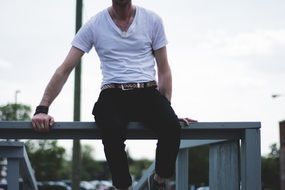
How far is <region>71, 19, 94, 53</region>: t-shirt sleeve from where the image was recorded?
380 cm

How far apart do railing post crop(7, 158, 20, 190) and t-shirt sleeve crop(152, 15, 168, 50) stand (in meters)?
1.39

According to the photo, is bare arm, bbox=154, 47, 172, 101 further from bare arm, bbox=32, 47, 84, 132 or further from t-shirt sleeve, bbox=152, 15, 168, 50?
bare arm, bbox=32, 47, 84, 132

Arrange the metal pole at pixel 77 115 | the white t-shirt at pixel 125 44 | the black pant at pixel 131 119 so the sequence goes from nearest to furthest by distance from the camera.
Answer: the black pant at pixel 131 119 < the white t-shirt at pixel 125 44 < the metal pole at pixel 77 115

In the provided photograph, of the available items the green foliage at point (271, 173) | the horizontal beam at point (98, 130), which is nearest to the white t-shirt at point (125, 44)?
the horizontal beam at point (98, 130)

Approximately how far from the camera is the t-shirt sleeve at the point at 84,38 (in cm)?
→ 380

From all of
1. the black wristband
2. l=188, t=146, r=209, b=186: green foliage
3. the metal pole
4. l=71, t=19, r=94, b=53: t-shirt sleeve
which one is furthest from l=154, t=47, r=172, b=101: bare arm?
l=188, t=146, r=209, b=186: green foliage

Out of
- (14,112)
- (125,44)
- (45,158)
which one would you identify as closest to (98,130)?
(125,44)

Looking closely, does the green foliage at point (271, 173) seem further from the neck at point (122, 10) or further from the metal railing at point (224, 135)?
the neck at point (122, 10)

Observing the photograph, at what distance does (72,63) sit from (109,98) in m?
0.37

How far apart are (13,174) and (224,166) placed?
1.55 m

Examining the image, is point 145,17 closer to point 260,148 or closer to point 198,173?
point 260,148

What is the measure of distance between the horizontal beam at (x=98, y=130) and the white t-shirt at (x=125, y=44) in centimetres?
33

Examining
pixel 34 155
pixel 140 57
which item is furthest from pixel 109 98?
pixel 34 155

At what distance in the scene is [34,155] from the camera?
64312mm
